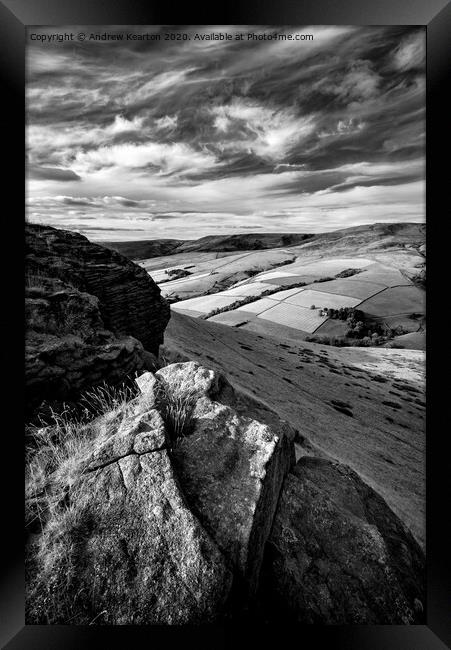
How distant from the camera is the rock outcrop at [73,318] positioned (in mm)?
3434

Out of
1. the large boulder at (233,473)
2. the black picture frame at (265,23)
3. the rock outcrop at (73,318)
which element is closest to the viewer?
the large boulder at (233,473)

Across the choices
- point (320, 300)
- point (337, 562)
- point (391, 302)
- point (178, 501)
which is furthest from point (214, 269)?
point (178, 501)

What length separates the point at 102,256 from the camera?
5328 millimetres

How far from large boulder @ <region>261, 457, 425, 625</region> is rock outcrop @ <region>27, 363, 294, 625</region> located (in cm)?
21

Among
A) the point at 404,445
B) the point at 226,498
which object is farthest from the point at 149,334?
the point at 404,445

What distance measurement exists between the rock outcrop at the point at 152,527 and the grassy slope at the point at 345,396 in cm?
208

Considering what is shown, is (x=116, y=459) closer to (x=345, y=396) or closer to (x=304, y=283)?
(x=345, y=396)

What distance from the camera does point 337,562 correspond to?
8.24 feet

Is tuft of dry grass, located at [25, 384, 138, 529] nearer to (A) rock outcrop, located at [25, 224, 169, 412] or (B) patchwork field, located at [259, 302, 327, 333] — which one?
(A) rock outcrop, located at [25, 224, 169, 412]

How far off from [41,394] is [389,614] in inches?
139

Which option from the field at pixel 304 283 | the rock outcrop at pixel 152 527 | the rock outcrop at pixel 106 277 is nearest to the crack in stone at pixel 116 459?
the rock outcrop at pixel 152 527

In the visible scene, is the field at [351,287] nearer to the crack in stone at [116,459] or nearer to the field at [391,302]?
the field at [391,302]

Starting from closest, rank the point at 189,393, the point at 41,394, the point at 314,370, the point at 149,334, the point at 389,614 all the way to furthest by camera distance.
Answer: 1. the point at 389,614
2. the point at 189,393
3. the point at 41,394
4. the point at 149,334
5. the point at 314,370
